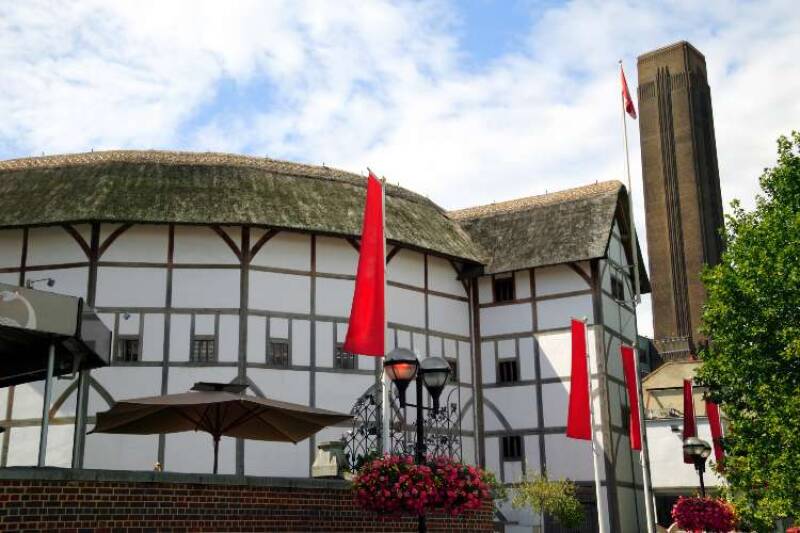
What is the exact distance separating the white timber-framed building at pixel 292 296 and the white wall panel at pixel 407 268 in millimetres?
68

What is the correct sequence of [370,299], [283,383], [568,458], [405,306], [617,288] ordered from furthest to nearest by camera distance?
[617,288] → [405,306] → [568,458] → [283,383] → [370,299]

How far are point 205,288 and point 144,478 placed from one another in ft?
52.6

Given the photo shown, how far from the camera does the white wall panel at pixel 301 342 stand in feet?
93.0

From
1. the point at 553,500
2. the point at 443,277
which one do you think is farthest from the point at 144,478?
the point at 443,277

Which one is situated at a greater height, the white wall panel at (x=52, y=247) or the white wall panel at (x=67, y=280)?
the white wall panel at (x=52, y=247)

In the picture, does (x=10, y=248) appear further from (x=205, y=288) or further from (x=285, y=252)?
(x=285, y=252)

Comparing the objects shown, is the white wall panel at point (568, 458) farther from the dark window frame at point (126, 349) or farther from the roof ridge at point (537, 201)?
the dark window frame at point (126, 349)

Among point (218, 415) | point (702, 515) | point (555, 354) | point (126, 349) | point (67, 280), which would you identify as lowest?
point (702, 515)

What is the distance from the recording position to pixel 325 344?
28906 mm

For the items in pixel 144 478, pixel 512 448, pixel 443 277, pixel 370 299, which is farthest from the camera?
pixel 443 277

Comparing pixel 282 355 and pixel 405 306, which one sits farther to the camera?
pixel 405 306

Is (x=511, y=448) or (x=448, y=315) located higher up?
(x=448, y=315)

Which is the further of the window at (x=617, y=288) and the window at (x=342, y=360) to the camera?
the window at (x=617, y=288)

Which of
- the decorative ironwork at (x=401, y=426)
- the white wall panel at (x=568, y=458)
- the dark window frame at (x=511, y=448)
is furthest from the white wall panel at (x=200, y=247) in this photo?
the white wall panel at (x=568, y=458)
